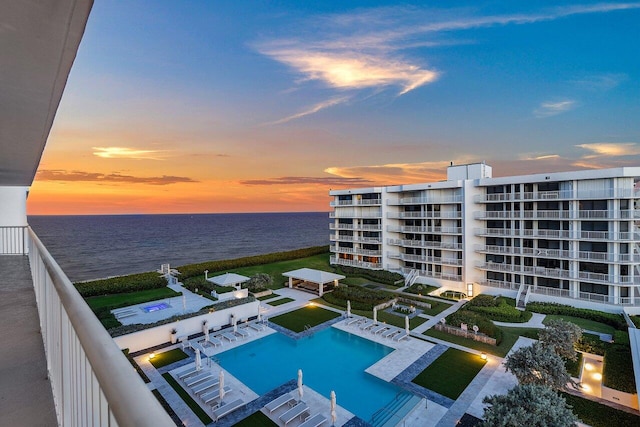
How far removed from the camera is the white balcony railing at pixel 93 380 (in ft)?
2.85

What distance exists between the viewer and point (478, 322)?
20891mm

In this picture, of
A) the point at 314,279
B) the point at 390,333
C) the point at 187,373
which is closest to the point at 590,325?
the point at 390,333

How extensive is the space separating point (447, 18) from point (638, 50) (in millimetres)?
13903

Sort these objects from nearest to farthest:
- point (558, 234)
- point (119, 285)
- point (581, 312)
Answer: point (581, 312), point (558, 234), point (119, 285)

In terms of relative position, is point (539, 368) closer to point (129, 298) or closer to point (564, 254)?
point (564, 254)

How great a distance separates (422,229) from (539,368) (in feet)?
69.6

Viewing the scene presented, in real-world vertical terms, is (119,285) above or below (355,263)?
below

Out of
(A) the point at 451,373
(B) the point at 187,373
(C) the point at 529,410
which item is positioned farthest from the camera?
(A) the point at 451,373

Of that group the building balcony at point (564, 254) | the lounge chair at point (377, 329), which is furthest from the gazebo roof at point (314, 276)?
the building balcony at point (564, 254)

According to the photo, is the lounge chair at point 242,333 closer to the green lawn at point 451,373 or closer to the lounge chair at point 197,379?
the lounge chair at point 197,379

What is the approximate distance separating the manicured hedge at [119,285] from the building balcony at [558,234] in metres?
29.7

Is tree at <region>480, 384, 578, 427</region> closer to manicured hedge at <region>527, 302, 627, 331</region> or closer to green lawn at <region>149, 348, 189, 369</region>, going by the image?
green lawn at <region>149, 348, 189, 369</region>

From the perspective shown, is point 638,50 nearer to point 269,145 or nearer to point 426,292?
point 426,292

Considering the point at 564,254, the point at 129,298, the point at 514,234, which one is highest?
the point at 514,234
